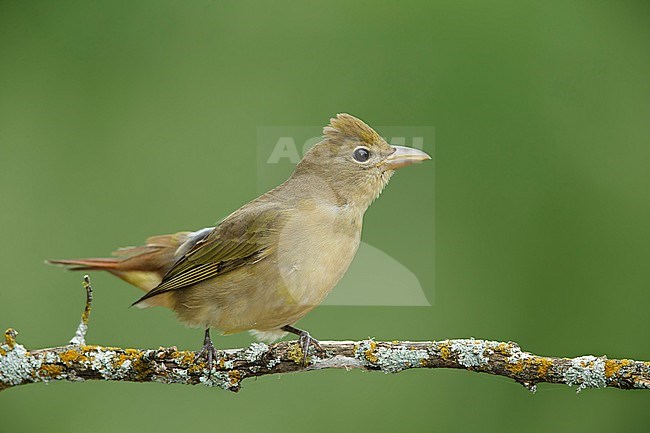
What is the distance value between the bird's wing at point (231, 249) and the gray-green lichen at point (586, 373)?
802 millimetres

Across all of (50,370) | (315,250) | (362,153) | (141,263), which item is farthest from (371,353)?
(50,370)

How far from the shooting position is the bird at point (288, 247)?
209 centimetres

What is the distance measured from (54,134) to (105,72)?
0.36 meters

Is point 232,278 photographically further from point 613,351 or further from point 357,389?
point 613,351

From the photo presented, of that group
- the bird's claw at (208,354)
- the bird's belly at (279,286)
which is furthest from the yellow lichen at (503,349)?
the bird's claw at (208,354)

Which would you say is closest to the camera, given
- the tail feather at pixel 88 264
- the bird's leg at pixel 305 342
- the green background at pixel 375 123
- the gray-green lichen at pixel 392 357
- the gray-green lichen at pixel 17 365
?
the gray-green lichen at pixel 392 357

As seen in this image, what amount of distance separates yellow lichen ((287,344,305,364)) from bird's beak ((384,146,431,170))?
1.73 feet

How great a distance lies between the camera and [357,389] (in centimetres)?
333

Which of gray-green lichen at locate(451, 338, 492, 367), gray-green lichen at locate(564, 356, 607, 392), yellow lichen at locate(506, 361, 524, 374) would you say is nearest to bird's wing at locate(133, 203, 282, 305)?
gray-green lichen at locate(451, 338, 492, 367)

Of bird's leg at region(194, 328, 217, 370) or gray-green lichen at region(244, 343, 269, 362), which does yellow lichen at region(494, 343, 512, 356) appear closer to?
gray-green lichen at region(244, 343, 269, 362)

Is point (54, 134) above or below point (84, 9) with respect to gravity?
below

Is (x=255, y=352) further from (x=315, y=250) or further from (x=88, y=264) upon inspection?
(x=88, y=264)

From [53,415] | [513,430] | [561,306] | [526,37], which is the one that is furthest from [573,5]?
[53,415]

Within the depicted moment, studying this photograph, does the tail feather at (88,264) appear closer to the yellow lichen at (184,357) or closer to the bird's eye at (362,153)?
the yellow lichen at (184,357)
